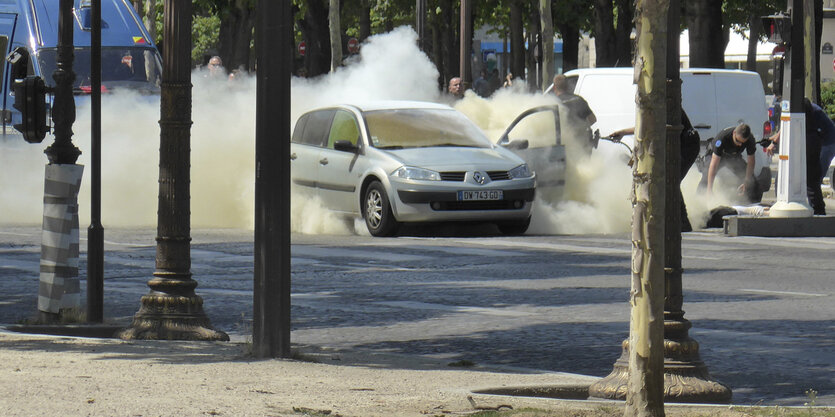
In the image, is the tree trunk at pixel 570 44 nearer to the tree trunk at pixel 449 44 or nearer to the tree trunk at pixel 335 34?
the tree trunk at pixel 449 44

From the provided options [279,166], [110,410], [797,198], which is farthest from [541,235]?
[110,410]

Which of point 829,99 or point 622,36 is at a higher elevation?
point 622,36

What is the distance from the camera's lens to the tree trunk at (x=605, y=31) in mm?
42969

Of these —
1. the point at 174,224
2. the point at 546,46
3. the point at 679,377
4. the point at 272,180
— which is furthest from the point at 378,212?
the point at 546,46

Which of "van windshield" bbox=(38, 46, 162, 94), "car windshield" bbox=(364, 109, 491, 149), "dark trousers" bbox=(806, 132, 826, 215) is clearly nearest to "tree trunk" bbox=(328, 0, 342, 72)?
"van windshield" bbox=(38, 46, 162, 94)

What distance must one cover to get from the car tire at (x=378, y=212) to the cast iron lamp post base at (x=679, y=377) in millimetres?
10830

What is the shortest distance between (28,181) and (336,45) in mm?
17135

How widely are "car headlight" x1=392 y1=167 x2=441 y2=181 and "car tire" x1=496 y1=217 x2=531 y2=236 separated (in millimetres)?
1126

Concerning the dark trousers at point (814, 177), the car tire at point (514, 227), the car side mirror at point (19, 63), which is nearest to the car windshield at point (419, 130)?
the car tire at point (514, 227)

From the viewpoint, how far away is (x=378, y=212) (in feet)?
61.6

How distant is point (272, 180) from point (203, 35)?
8899 centimetres

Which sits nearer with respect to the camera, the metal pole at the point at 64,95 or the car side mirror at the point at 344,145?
the metal pole at the point at 64,95

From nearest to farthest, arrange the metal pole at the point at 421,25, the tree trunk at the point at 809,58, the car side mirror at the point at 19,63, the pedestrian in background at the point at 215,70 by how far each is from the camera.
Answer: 1. the car side mirror at the point at 19,63
2. the tree trunk at the point at 809,58
3. the pedestrian in background at the point at 215,70
4. the metal pole at the point at 421,25

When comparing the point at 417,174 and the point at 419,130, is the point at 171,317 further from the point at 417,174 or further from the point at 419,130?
the point at 419,130
